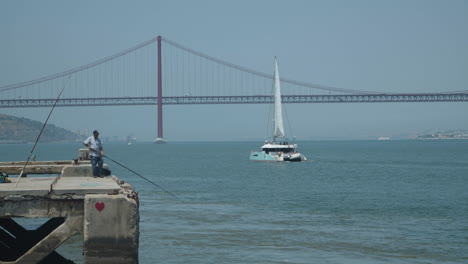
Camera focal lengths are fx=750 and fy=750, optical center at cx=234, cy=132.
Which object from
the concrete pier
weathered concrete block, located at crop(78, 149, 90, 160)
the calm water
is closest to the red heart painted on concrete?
the concrete pier

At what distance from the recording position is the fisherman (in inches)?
481

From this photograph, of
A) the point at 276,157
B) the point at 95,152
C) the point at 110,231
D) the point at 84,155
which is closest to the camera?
the point at 110,231

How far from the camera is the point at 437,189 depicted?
1302 inches

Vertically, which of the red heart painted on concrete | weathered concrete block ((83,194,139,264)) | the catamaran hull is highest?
the red heart painted on concrete

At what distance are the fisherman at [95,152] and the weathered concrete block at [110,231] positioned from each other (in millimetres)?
4720

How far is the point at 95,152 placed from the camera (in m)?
12.2

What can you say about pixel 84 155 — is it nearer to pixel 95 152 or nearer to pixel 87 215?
pixel 95 152

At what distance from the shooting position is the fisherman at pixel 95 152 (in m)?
12.2

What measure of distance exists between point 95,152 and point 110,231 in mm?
4834

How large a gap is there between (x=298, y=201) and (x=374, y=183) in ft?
37.1

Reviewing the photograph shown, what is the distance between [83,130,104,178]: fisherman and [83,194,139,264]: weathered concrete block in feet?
15.5

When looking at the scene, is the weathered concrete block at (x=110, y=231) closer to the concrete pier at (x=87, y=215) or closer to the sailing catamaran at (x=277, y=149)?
the concrete pier at (x=87, y=215)

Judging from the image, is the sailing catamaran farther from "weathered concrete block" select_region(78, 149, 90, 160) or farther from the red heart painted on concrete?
the red heart painted on concrete

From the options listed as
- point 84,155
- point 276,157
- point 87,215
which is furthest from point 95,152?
point 276,157
